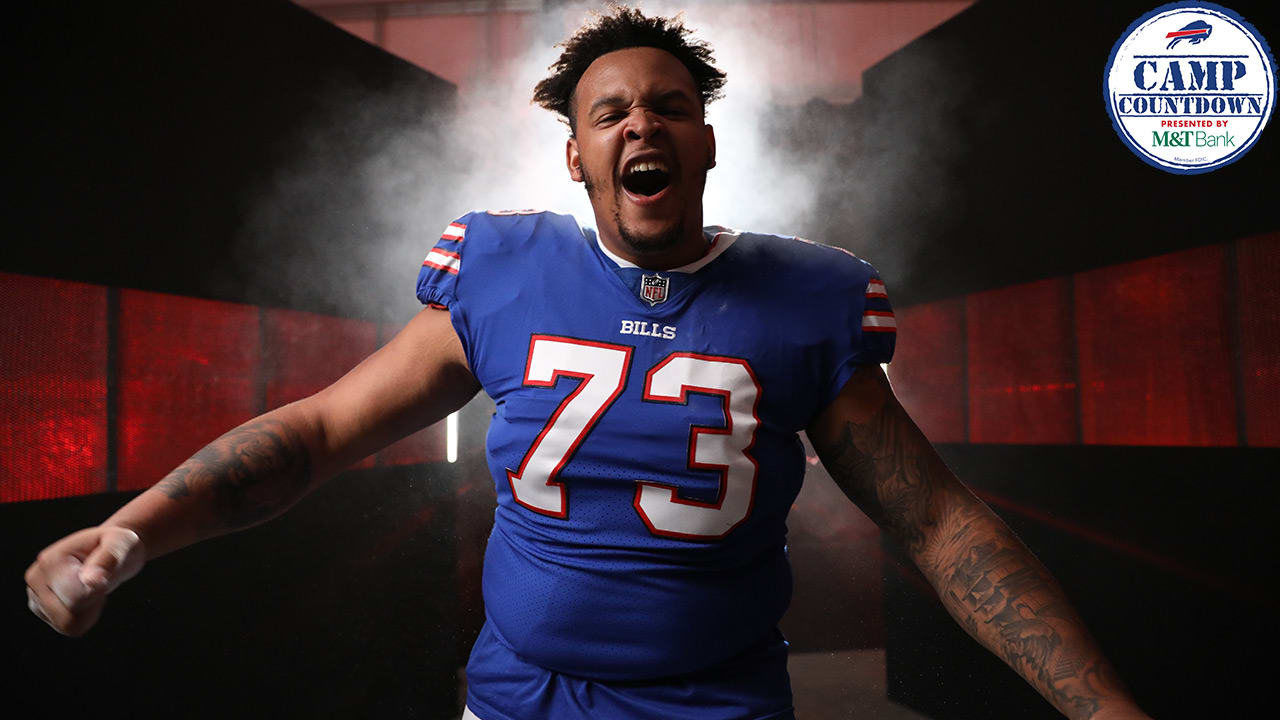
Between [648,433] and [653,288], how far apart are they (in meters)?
0.19

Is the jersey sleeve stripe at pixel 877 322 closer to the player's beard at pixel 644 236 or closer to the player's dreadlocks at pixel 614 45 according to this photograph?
the player's beard at pixel 644 236

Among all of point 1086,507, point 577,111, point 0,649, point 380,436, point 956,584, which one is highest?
point 577,111

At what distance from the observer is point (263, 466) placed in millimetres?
949

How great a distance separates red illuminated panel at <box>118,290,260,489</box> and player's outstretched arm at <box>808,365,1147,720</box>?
6.31 ft

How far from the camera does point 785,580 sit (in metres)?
1.01

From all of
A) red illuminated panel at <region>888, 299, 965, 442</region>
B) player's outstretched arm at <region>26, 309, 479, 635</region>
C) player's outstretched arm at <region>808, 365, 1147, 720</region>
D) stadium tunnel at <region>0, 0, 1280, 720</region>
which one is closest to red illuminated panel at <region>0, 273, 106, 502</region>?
stadium tunnel at <region>0, 0, 1280, 720</region>

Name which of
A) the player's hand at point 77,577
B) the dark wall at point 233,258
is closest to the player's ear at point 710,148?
the player's hand at point 77,577

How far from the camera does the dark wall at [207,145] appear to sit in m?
1.97

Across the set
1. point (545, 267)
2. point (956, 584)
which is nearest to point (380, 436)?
point (545, 267)

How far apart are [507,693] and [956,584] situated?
1.74 ft

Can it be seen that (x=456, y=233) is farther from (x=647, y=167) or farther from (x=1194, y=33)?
(x=1194, y=33)

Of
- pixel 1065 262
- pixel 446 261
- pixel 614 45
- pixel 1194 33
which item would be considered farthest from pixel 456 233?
pixel 1194 33

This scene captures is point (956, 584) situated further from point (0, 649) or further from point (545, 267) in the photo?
point (0, 649)

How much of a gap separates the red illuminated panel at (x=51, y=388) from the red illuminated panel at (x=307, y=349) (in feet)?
1.43
